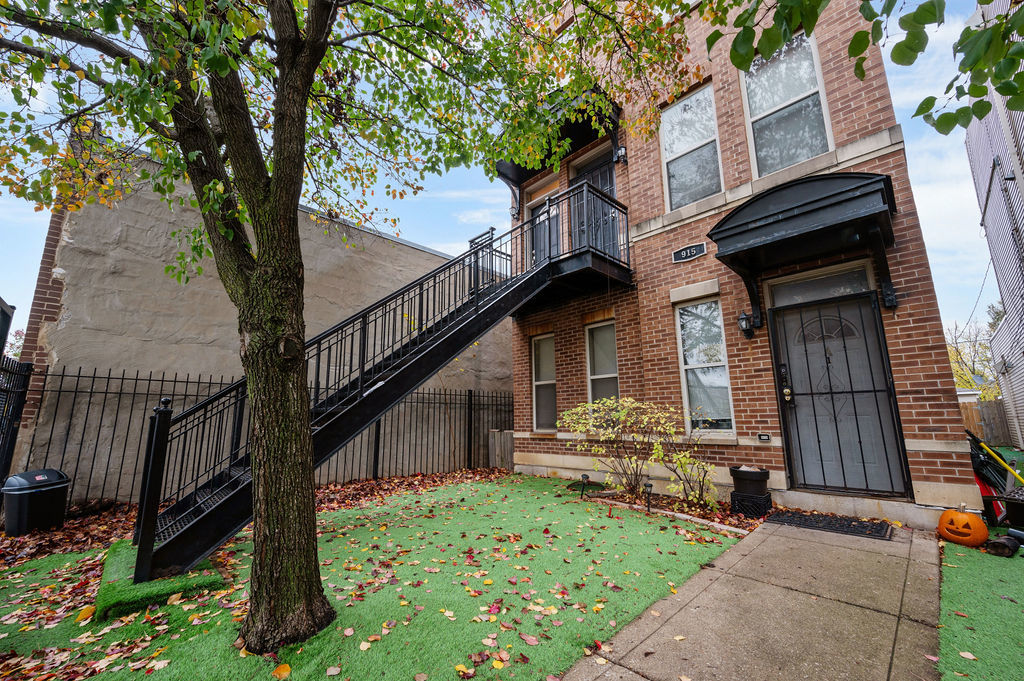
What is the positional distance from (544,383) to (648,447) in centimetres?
297

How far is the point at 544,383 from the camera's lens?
30.0 feet

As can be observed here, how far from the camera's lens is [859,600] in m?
3.01

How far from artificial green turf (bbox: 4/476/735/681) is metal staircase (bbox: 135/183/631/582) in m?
Result: 0.63

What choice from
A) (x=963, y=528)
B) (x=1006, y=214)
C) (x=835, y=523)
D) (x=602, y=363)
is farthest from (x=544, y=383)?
(x=1006, y=214)

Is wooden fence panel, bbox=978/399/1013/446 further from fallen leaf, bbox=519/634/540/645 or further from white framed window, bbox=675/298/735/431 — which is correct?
fallen leaf, bbox=519/634/540/645

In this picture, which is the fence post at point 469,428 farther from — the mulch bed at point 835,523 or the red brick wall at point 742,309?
the mulch bed at point 835,523

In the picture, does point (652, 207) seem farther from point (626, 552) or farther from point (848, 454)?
point (626, 552)

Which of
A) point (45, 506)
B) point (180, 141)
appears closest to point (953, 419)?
point (180, 141)

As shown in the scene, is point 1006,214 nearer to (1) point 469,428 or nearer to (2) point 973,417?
(2) point 973,417

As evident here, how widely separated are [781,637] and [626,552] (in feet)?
5.26

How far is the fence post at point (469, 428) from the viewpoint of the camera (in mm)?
10484

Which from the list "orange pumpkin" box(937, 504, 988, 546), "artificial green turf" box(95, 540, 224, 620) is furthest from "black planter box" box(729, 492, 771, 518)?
"artificial green turf" box(95, 540, 224, 620)

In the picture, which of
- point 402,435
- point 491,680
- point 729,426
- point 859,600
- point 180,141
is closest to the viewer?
point 491,680

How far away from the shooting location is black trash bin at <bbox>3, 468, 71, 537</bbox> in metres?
4.93
